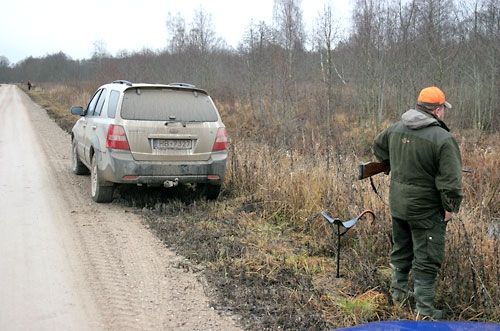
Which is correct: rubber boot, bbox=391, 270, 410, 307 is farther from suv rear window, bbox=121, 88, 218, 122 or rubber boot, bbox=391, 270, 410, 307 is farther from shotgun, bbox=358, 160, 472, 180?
suv rear window, bbox=121, 88, 218, 122

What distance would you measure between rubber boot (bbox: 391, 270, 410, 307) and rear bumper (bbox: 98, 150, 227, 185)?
12.1ft

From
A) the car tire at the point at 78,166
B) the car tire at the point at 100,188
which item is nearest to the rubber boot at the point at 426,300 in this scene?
the car tire at the point at 100,188

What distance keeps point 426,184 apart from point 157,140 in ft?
13.9

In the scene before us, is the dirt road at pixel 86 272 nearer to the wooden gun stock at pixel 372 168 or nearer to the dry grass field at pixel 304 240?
the dry grass field at pixel 304 240

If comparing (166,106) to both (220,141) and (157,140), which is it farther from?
(220,141)

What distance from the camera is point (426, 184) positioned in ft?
12.8

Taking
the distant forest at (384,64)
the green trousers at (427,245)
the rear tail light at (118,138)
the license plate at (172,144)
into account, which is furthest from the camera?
the distant forest at (384,64)

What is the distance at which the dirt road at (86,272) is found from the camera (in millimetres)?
4098

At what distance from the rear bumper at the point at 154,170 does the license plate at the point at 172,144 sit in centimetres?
23

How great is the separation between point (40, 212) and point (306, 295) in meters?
4.48

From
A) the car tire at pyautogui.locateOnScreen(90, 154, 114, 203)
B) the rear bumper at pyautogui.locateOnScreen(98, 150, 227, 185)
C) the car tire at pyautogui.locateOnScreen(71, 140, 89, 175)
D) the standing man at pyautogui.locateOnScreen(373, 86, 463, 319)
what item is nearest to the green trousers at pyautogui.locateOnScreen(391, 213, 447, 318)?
the standing man at pyautogui.locateOnScreen(373, 86, 463, 319)

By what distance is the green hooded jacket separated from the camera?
12.2 ft

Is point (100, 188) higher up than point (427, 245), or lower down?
lower down

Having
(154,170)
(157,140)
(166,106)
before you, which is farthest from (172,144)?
(166,106)
